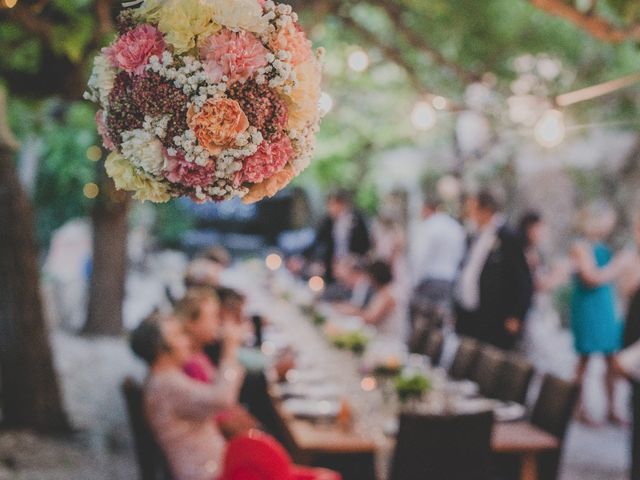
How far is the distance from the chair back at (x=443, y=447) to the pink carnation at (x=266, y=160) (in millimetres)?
1718

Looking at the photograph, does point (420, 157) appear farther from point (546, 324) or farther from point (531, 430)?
point (531, 430)

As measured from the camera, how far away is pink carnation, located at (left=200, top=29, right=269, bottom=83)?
138cm

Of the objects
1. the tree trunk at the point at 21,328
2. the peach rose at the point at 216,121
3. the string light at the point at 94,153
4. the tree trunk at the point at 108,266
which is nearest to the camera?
the peach rose at the point at 216,121

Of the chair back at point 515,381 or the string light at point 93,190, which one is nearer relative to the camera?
the chair back at point 515,381

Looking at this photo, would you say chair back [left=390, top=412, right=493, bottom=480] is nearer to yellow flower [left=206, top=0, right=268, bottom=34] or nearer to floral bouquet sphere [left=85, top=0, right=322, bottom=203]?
floral bouquet sphere [left=85, top=0, right=322, bottom=203]

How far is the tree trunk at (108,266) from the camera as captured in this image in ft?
30.5

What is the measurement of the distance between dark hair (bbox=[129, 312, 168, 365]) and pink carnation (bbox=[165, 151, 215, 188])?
2.00 metres

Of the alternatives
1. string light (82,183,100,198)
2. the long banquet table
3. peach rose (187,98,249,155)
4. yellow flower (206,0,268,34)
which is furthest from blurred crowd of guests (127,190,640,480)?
string light (82,183,100,198)

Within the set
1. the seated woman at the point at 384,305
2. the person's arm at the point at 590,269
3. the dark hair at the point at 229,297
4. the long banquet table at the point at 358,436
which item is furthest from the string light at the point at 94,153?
the person's arm at the point at 590,269

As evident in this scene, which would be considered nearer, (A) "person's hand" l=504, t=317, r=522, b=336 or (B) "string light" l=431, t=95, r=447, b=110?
(A) "person's hand" l=504, t=317, r=522, b=336

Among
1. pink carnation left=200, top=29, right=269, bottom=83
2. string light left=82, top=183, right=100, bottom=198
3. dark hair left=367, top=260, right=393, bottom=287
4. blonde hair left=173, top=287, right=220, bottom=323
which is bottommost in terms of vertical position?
blonde hair left=173, top=287, right=220, bottom=323

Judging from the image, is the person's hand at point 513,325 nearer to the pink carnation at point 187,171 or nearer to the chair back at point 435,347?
the chair back at point 435,347

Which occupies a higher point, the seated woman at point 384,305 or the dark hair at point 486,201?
the dark hair at point 486,201

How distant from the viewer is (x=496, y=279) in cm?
621
